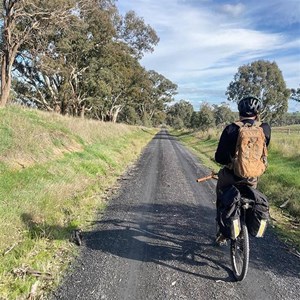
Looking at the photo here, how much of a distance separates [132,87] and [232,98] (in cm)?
1761

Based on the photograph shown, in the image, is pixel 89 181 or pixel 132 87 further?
pixel 132 87

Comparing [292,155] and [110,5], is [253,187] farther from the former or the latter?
[110,5]

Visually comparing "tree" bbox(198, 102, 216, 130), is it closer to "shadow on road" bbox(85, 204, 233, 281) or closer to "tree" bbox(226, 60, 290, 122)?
"tree" bbox(226, 60, 290, 122)

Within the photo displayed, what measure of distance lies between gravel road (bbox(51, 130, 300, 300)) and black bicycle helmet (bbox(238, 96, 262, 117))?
2238 mm

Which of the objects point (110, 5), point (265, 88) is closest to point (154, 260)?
point (110, 5)

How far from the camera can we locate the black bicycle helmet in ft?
14.5

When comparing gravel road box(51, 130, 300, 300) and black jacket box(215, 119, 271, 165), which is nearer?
gravel road box(51, 130, 300, 300)

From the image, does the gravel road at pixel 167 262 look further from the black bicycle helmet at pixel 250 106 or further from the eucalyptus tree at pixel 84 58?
the eucalyptus tree at pixel 84 58

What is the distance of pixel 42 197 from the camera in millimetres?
6871

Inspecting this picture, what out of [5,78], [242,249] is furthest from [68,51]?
[242,249]

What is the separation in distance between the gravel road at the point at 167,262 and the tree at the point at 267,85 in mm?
45407

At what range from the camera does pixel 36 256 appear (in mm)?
4711

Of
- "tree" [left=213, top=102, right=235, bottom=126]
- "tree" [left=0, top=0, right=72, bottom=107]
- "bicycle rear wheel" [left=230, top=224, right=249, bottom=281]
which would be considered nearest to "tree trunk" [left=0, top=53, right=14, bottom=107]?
"tree" [left=0, top=0, right=72, bottom=107]

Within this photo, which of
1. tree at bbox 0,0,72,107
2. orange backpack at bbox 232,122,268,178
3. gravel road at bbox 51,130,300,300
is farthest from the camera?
tree at bbox 0,0,72,107
